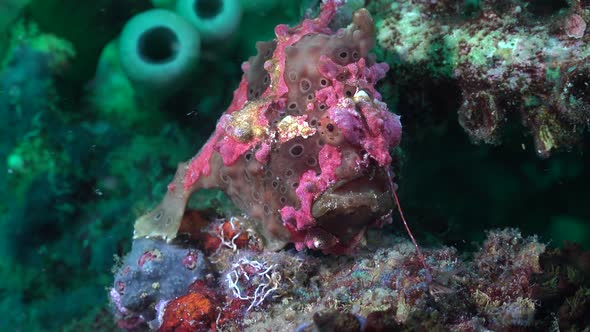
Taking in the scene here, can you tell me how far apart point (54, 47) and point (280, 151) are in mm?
3064

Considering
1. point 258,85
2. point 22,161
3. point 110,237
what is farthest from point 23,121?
point 258,85

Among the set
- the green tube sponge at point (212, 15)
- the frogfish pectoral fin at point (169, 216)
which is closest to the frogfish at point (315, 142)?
the frogfish pectoral fin at point (169, 216)

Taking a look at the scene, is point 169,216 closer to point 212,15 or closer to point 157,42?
point 157,42

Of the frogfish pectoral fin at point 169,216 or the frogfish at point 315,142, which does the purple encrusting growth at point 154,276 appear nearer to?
the frogfish pectoral fin at point 169,216

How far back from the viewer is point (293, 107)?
11.2ft

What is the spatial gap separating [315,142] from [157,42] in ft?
8.04

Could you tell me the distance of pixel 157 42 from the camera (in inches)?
185

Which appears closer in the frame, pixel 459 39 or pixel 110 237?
pixel 459 39

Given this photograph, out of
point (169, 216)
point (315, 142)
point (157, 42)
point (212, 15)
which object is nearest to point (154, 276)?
point (169, 216)

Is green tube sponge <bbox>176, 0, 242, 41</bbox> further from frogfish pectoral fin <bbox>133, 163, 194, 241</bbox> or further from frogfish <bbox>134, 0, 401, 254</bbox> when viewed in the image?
frogfish pectoral fin <bbox>133, 163, 194, 241</bbox>

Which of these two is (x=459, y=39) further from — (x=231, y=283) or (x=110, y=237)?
(x=110, y=237)

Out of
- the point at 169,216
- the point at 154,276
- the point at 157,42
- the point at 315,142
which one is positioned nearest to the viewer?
the point at 315,142

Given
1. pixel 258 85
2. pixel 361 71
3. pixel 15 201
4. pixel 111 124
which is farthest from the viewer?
pixel 111 124

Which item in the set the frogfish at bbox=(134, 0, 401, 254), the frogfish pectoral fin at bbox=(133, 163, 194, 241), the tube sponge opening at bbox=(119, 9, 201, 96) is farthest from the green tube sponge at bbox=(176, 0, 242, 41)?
the frogfish pectoral fin at bbox=(133, 163, 194, 241)
